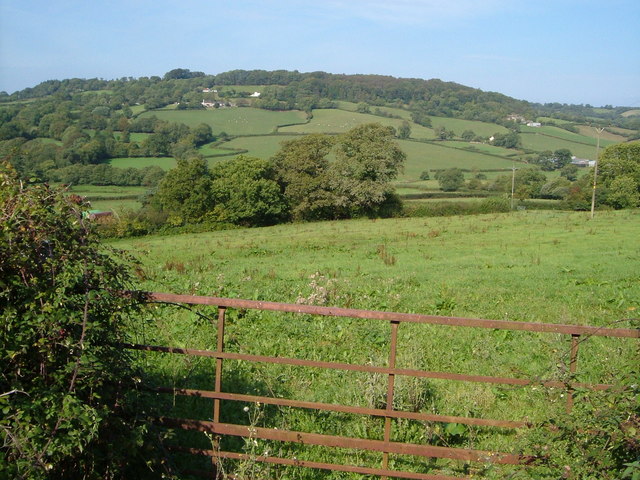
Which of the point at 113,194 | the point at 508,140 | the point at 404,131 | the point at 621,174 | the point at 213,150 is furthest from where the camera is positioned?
the point at 404,131

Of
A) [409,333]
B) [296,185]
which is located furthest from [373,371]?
[296,185]

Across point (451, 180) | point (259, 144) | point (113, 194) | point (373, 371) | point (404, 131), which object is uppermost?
point (404, 131)

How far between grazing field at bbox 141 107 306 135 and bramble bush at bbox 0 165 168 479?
10038 cm

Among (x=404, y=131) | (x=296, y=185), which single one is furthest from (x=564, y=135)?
(x=296, y=185)

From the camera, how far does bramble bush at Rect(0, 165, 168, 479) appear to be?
3217 mm

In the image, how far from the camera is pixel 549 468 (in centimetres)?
373

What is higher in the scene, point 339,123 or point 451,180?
point 339,123

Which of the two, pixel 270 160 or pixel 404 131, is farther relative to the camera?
pixel 404 131

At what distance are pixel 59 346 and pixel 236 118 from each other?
11309cm

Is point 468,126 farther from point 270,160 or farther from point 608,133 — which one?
point 270,160

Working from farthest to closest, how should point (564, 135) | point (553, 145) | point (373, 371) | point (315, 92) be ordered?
point (315, 92), point (564, 135), point (553, 145), point (373, 371)

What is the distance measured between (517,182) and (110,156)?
2046 inches

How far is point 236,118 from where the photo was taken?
113m

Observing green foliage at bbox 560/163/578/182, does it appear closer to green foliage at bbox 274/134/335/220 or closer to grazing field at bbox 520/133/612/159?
grazing field at bbox 520/133/612/159
